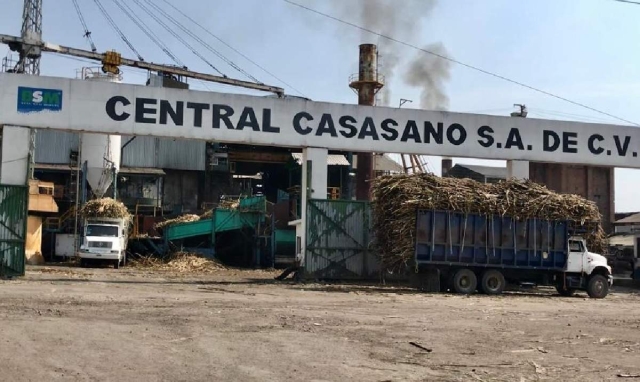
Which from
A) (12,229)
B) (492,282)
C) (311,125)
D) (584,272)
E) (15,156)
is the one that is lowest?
(492,282)

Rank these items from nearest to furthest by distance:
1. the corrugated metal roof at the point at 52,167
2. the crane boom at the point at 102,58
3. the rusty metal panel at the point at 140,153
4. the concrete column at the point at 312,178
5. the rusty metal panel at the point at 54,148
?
the concrete column at the point at 312,178 → the corrugated metal roof at the point at 52,167 → the rusty metal panel at the point at 54,148 → the rusty metal panel at the point at 140,153 → the crane boom at the point at 102,58

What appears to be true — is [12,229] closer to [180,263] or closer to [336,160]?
[180,263]

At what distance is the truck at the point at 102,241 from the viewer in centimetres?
3509

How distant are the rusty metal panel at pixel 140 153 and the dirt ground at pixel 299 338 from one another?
1289 inches

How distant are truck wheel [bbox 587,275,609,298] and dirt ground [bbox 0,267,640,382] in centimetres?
337

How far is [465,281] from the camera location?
917 inches

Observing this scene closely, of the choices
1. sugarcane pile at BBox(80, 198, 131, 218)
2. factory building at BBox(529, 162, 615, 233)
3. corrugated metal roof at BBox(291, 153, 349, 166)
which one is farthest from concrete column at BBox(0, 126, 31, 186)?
factory building at BBox(529, 162, 615, 233)


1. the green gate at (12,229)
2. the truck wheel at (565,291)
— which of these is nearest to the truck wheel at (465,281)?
the truck wheel at (565,291)

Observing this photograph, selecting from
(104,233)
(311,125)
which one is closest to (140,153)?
(104,233)

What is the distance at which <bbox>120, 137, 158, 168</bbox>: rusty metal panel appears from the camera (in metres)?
51.9

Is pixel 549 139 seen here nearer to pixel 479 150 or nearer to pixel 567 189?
pixel 479 150

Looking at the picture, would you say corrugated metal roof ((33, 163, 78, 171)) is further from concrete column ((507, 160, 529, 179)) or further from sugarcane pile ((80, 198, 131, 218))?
concrete column ((507, 160, 529, 179))

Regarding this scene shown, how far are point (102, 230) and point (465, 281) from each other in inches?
809

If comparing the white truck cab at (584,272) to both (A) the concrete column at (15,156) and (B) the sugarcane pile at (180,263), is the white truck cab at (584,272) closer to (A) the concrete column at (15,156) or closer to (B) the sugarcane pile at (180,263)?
(B) the sugarcane pile at (180,263)
